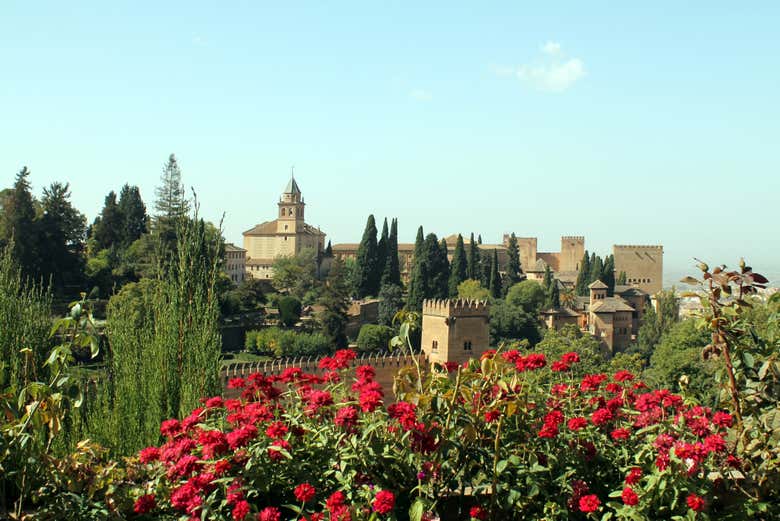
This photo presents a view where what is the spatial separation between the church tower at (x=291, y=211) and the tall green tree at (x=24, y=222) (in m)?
37.9

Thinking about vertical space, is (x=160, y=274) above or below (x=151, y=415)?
above

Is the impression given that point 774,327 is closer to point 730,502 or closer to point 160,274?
point 730,502

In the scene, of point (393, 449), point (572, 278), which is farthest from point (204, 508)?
A: point (572, 278)

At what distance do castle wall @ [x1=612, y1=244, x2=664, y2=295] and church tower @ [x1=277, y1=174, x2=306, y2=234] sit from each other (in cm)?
3576

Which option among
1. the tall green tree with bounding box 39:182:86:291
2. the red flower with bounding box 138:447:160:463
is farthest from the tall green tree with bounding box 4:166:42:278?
the red flower with bounding box 138:447:160:463

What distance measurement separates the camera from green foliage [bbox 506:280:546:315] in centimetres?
5703

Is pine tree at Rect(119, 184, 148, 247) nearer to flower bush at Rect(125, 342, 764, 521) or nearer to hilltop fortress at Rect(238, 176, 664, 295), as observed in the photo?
hilltop fortress at Rect(238, 176, 664, 295)

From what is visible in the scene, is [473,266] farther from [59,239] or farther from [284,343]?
[59,239]

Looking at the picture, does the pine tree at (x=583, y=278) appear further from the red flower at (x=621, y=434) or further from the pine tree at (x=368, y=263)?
the red flower at (x=621, y=434)

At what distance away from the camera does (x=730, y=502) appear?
3682 millimetres

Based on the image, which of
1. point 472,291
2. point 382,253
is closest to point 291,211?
point 382,253

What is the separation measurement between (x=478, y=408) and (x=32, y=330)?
181 inches

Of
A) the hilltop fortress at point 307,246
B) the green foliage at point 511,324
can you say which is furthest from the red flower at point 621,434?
the hilltop fortress at point 307,246

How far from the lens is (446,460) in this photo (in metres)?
3.50
